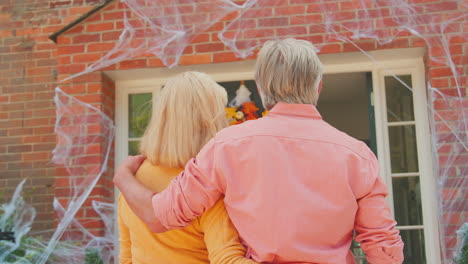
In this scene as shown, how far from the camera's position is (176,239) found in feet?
5.70

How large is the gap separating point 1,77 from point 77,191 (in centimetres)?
154

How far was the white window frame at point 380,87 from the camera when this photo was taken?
4000 millimetres

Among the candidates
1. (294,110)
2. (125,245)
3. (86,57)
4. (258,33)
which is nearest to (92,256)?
(86,57)

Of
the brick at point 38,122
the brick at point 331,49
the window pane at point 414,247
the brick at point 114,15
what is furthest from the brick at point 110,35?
the window pane at point 414,247

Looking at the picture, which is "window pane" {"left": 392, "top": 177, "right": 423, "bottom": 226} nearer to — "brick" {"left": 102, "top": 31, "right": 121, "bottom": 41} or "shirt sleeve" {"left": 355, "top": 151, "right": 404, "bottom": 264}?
"brick" {"left": 102, "top": 31, "right": 121, "bottom": 41}

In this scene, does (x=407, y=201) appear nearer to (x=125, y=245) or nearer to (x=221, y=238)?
(x=125, y=245)

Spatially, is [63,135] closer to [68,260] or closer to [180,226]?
[68,260]

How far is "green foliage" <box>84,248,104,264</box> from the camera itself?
155 inches

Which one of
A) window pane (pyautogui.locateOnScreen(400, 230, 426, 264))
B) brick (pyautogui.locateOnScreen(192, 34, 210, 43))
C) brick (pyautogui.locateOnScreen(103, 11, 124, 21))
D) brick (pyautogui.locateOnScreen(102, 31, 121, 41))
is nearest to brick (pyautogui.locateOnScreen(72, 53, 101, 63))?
brick (pyautogui.locateOnScreen(102, 31, 121, 41))

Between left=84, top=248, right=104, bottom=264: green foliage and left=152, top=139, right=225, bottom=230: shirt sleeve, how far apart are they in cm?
251

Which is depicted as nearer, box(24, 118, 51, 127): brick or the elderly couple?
the elderly couple

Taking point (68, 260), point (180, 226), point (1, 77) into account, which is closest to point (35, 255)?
point (68, 260)

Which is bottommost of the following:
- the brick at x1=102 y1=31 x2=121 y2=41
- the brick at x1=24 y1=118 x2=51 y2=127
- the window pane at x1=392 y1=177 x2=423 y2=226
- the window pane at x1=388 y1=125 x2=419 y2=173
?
the window pane at x1=392 y1=177 x2=423 y2=226

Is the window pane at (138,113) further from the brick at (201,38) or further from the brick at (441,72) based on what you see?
the brick at (441,72)
